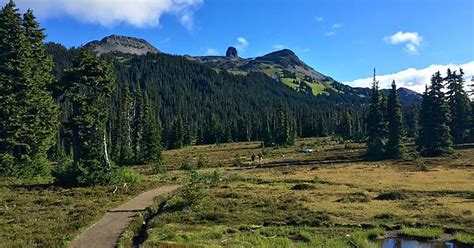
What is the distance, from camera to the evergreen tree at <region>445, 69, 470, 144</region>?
88831 mm

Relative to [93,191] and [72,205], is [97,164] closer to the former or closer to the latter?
[93,191]

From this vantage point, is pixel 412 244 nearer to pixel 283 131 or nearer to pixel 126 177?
pixel 126 177

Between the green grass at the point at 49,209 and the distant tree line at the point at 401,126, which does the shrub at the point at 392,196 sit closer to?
the green grass at the point at 49,209

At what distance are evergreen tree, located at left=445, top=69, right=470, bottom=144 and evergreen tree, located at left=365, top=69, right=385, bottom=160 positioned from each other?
1689cm

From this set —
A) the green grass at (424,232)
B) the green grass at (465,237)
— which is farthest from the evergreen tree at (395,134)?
the green grass at (465,237)

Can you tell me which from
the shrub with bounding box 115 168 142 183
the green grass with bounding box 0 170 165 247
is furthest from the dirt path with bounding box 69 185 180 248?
the shrub with bounding box 115 168 142 183

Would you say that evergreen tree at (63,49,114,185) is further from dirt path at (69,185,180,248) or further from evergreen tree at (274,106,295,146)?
evergreen tree at (274,106,295,146)

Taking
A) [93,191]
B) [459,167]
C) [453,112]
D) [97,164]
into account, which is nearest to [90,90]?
[97,164]

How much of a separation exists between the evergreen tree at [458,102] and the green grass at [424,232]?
71874 millimetres

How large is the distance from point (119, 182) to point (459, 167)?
42.1 m

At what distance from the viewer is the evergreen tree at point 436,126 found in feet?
242

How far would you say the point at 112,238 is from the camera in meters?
20.2

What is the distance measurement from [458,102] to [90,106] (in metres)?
76.2

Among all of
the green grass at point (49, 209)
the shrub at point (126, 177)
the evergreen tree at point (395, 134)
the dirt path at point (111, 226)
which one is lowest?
the dirt path at point (111, 226)
